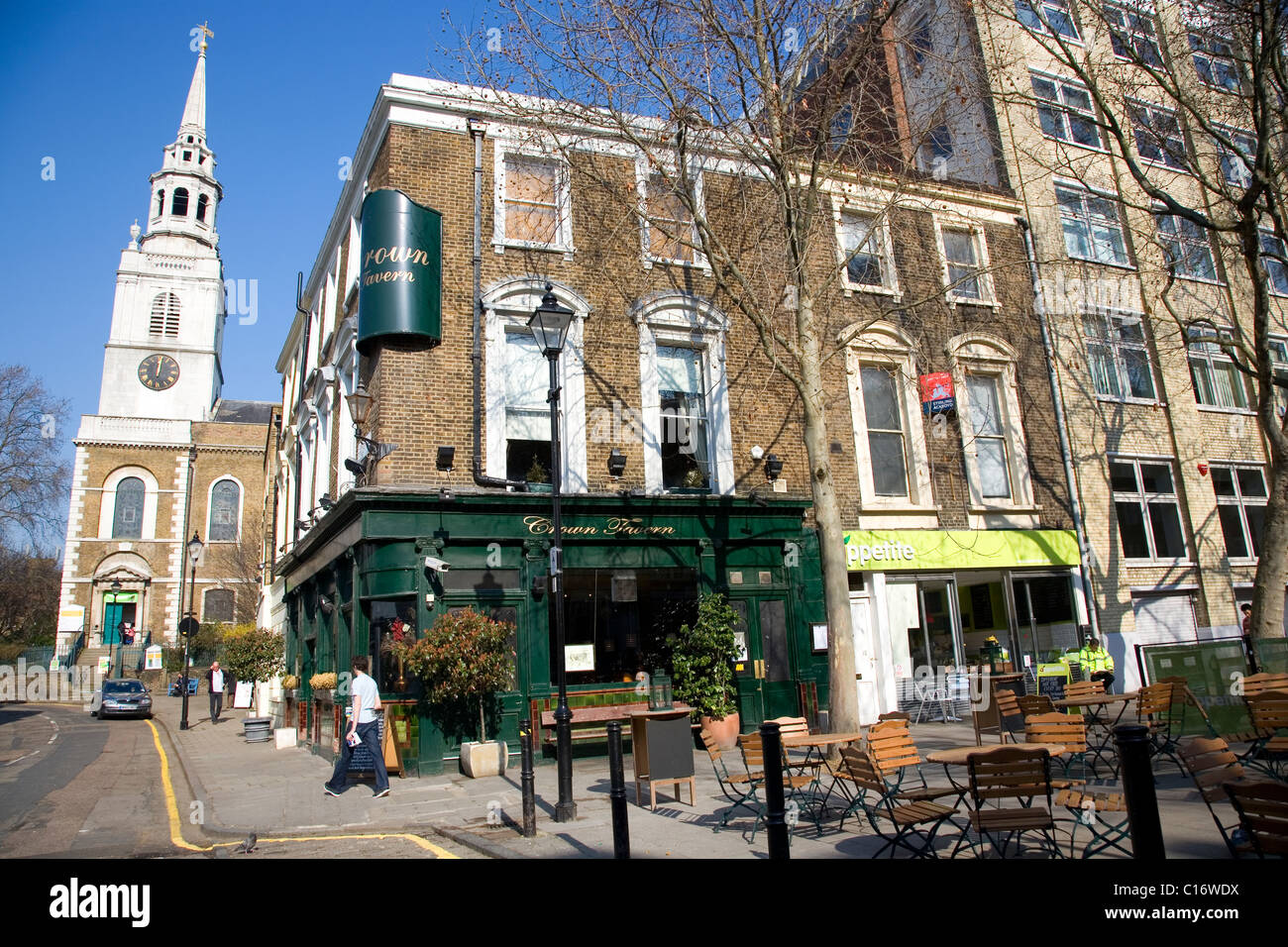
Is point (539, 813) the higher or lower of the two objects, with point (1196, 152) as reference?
lower

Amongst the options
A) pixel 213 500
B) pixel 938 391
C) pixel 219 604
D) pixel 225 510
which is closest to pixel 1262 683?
pixel 938 391

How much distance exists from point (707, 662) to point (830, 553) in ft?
11.3

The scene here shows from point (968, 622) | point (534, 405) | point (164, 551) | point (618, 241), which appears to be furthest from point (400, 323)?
point (164, 551)

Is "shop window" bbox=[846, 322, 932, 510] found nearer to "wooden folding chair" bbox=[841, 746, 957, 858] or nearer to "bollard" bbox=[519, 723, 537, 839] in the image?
"wooden folding chair" bbox=[841, 746, 957, 858]

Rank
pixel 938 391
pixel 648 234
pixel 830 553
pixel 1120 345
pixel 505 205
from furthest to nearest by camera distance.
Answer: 1. pixel 1120 345
2. pixel 938 391
3. pixel 648 234
4. pixel 505 205
5. pixel 830 553

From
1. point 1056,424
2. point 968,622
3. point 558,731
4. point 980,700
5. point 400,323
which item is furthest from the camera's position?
point 1056,424

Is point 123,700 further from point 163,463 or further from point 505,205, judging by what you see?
point 163,463

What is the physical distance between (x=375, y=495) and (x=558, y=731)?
541 centimetres

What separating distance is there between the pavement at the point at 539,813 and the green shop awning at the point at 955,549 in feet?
10.6

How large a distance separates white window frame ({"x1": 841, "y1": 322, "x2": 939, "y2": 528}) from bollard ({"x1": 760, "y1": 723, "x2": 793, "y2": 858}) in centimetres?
1160

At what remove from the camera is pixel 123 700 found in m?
28.2

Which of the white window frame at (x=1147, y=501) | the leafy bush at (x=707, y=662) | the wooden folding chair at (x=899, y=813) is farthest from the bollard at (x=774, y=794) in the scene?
the white window frame at (x=1147, y=501)

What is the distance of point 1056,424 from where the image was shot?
1847 cm

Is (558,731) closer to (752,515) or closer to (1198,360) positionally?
(752,515)
